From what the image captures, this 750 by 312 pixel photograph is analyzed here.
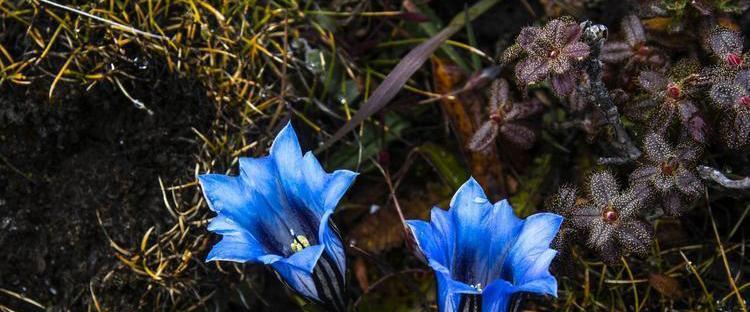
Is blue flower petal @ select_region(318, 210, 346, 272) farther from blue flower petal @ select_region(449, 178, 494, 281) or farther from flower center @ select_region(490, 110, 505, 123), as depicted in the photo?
flower center @ select_region(490, 110, 505, 123)

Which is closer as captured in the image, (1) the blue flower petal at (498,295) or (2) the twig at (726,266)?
(1) the blue flower petal at (498,295)

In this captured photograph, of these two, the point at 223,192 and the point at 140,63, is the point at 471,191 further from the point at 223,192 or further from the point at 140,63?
the point at 140,63

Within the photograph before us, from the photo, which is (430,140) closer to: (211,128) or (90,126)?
(211,128)

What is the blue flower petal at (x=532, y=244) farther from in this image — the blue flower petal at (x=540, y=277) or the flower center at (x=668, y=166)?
the flower center at (x=668, y=166)

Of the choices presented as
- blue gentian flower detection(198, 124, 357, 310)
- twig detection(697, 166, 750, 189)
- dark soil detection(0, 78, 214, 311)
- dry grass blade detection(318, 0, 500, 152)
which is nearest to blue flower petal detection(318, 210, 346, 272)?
blue gentian flower detection(198, 124, 357, 310)

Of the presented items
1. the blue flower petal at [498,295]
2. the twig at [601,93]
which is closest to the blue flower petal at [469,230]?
the blue flower petal at [498,295]

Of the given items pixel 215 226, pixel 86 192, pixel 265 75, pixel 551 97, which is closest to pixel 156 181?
pixel 86 192
